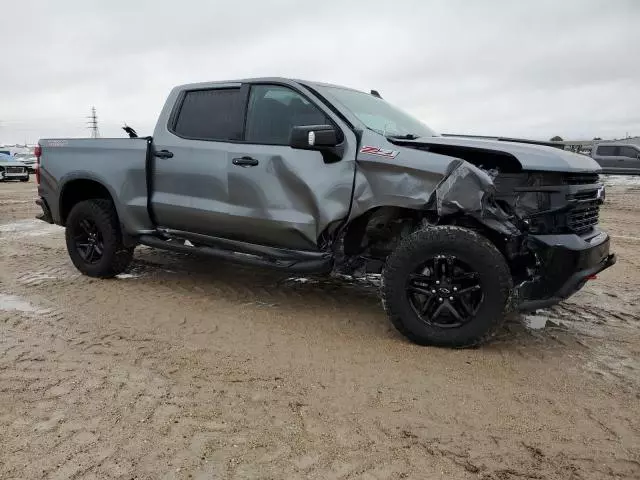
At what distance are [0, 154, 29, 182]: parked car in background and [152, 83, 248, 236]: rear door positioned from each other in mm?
19806

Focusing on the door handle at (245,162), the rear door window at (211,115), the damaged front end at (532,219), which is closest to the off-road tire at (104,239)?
the rear door window at (211,115)

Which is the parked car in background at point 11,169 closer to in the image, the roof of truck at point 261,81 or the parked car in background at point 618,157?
the roof of truck at point 261,81

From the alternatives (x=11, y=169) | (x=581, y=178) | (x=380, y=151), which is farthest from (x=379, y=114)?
(x=11, y=169)

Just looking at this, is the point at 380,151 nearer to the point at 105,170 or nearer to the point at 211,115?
the point at 211,115

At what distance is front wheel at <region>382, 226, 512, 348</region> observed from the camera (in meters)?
3.48

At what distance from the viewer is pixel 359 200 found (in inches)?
153

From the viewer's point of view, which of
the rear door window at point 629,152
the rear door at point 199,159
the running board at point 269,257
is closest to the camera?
the running board at point 269,257

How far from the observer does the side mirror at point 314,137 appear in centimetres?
377

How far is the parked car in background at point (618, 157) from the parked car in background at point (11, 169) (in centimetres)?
2283

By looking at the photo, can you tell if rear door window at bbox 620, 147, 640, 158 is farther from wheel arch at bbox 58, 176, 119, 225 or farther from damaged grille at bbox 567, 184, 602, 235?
wheel arch at bbox 58, 176, 119, 225

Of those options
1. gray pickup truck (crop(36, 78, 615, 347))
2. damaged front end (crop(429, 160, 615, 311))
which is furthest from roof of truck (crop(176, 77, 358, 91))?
damaged front end (crop(429, 160, 615, 311))

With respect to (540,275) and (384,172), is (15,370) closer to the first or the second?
(384,172)

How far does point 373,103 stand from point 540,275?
214 cm

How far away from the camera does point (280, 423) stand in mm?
2740
